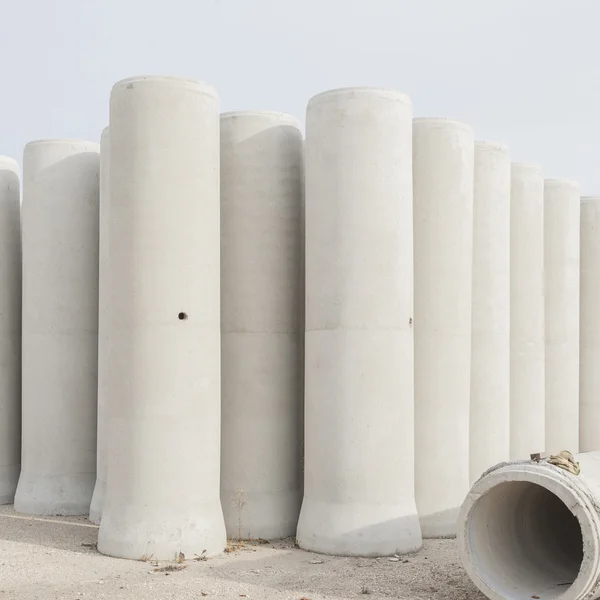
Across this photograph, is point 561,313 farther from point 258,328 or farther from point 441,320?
point 258,328

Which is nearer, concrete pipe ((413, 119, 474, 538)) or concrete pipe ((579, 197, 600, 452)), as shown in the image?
concrete pipe ((413, 119, 474, 538))

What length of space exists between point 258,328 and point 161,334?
1.86 m

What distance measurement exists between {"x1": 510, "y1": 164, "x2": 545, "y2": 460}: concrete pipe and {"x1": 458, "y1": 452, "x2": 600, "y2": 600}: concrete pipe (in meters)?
4.62

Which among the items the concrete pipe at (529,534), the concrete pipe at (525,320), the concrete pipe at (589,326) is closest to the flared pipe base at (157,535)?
the concrete pipe at (529,534)

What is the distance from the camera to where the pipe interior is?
33.3ft

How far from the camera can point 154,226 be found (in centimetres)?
1212

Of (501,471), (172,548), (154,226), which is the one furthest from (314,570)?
(154,226)

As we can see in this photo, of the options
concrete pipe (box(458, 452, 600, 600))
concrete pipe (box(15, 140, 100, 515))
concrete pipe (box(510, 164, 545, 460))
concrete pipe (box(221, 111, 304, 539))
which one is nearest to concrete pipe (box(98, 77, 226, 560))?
concrete pipe (box(221, 111, 304, 539))

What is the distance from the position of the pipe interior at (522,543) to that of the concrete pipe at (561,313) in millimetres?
6028

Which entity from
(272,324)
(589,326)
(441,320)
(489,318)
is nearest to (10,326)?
(272,324)

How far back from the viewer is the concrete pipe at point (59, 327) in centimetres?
1582

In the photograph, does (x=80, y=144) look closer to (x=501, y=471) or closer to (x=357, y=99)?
(x=357, y=99)

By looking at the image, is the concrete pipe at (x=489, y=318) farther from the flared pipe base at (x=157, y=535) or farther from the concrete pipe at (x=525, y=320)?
the flared pipe base at (x=157, y=535)

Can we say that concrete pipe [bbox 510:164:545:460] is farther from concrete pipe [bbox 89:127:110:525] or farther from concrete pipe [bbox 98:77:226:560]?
concrete pipe [bbox 89:127:110:525]
